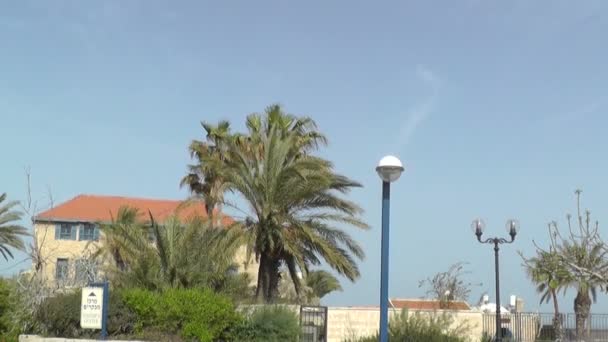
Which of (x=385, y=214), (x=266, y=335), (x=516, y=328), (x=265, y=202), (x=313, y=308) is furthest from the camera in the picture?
(x=516, y=328)

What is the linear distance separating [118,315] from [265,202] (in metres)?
6.92

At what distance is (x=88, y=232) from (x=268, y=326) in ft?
124

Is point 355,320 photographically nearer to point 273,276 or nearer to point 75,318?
point 273,276

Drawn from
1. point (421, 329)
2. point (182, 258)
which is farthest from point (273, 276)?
point (421, 329)

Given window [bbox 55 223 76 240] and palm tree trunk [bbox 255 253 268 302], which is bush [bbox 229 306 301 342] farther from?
window [bbox 55 223 76 240]

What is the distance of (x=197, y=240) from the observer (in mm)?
25141

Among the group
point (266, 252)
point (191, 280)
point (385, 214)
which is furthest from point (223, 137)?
point (385, 214)

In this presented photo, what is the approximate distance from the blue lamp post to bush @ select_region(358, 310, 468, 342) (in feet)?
7.83

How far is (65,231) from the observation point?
180ft

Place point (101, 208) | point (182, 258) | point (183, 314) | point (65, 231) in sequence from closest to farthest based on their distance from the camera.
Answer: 1. point (183, 314)
2. point (182, 258)
3. point (65, 231)
4. point (101, 208)

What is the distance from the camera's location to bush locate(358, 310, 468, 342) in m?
14.4

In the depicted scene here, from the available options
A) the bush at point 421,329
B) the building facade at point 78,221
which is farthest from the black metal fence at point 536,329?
the building facade at point 78,221

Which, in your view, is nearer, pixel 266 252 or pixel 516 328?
pixel 266 252

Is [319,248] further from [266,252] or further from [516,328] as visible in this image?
[516,328]
